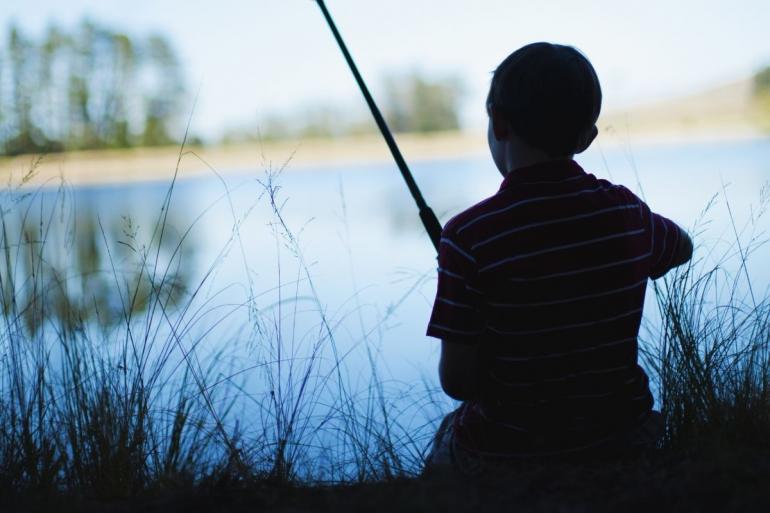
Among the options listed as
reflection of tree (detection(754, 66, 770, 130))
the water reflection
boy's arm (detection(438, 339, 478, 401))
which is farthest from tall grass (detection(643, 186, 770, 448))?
reflection of tree (detection(754, 66, 770, 130))

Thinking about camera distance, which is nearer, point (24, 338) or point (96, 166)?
point (24, 338)

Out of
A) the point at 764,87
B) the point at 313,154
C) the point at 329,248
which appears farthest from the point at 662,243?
the point at 313,154

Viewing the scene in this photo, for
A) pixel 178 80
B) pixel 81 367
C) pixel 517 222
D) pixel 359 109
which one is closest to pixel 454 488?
pixel 517 222

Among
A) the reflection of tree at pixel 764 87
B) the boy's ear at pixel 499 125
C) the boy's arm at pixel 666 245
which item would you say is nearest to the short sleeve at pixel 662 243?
the boy's arm at pixel 666 245

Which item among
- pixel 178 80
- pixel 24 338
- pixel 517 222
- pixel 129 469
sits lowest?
pixel 129 469

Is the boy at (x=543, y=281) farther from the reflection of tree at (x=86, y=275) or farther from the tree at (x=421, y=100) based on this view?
the tree at (x=421, y=100)

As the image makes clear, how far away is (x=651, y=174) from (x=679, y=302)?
6.52 metres

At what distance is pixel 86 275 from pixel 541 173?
2136mm

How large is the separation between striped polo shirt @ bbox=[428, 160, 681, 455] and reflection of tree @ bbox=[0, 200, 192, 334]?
772 mm

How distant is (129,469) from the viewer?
4.69ft

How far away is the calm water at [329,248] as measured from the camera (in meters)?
2.28

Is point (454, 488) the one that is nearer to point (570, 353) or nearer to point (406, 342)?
point (570, 353)

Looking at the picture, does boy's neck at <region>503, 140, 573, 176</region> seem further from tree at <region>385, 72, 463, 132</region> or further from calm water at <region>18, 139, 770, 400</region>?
tree at <region>385, 72, 463, 132</region>

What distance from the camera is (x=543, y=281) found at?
1025 mm
